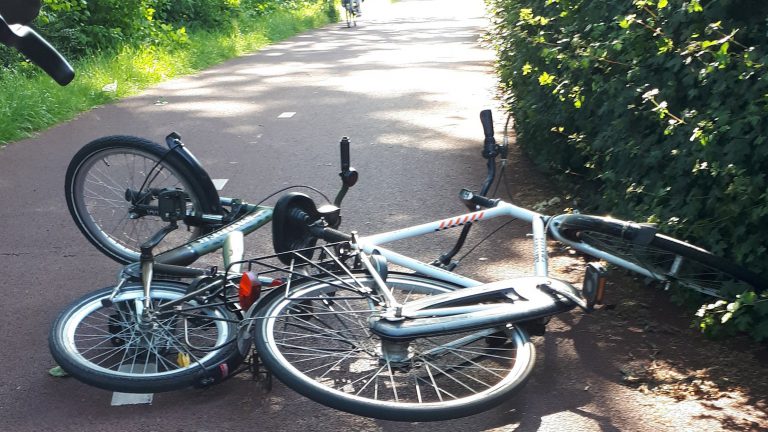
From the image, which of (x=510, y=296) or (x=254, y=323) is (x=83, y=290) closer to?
(x=254, y=323)

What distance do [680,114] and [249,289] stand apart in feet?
7.94

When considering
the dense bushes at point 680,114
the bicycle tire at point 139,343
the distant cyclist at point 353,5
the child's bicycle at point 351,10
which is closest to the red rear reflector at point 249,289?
the bicycle tire at point 139,343

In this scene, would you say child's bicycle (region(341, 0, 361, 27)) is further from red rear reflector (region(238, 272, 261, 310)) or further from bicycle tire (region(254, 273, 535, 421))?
red rear reflector (region(238, 272, 261, 310))

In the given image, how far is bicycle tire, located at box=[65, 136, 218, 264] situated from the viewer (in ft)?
16.4

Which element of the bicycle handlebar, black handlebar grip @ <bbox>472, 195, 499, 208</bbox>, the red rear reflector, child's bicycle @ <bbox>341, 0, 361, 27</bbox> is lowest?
child's bicycle @ <bbox>341, 0, 361, 27</bbox>

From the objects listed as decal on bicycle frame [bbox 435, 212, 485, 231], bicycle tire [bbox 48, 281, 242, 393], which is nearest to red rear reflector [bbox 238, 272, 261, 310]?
bicycle tire [bbox 48, 281, 242, 393]

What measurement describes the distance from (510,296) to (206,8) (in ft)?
64.3

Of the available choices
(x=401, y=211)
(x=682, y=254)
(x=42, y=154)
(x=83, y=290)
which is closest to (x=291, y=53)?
(x=42, y=154)

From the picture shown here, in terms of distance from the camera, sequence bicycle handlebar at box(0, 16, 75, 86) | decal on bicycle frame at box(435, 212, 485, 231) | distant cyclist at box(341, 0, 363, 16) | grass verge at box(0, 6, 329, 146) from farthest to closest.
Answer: distant cyclist at box(341, 0, 363, 16) → grass verge at box(0, 6, 329, 146) → decal on bicycle frame at box(435, 212, 485, 231) → bicycle handlebar at box(0, 16, 75, 86)

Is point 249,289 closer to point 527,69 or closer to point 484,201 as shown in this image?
point 484,201

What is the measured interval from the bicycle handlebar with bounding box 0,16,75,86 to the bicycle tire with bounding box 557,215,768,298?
9.44ft

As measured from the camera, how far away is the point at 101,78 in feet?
42.0

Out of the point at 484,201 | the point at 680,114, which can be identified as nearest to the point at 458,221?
the point at 484,201

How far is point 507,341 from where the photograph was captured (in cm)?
375
